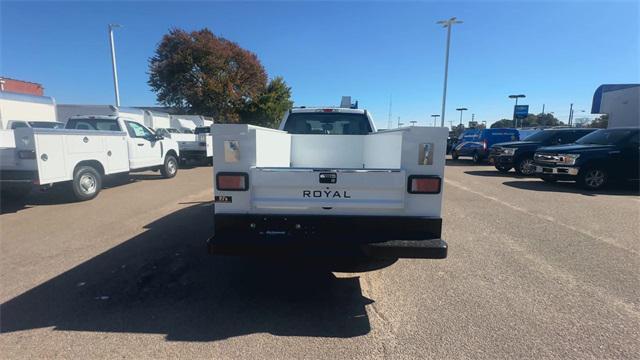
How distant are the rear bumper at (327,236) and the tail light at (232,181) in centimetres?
27

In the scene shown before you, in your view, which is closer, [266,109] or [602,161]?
[602,161]

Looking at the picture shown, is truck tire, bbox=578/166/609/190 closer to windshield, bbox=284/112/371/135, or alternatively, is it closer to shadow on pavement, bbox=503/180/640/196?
shadow on pavement, bbox=503/180/640/196

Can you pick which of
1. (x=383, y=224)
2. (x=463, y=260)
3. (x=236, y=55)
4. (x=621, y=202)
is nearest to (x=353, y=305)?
(x=383, y=224)

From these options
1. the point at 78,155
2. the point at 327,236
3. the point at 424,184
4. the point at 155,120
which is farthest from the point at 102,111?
the point at 424,184

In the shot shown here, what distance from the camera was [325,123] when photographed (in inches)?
244

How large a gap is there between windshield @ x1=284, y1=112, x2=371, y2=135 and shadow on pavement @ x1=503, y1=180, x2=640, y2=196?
703cm

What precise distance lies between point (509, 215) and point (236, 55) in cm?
3454

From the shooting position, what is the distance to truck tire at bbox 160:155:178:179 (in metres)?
11.7

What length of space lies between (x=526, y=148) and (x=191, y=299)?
47.0ft

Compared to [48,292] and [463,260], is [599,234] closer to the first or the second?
[463,260]

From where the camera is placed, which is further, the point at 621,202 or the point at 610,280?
the point at 621,202

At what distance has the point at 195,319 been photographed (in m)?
2.96

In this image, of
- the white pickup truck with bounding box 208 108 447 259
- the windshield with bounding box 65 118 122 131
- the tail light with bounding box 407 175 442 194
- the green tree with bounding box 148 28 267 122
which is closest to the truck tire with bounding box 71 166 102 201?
the windshield with bounding box 65 118 122 131

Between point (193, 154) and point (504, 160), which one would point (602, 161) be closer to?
point (504, 160)
